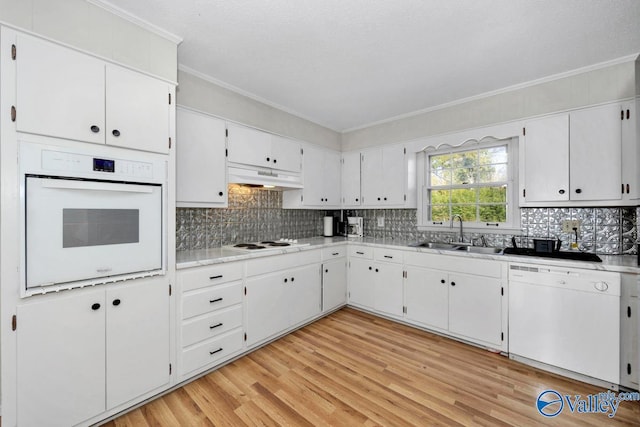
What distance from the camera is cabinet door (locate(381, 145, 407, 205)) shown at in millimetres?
3564

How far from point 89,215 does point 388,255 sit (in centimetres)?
283

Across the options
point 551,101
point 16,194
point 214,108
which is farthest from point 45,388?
point 551,101

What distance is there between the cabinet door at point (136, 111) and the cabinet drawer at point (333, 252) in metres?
2.10

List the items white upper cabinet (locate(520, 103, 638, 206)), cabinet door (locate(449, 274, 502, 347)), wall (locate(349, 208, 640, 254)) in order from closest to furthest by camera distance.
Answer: white upper cabinet (locate(520, 103, 638, 206)) < wall (locate(349, 208, 640, 254)) < cabinet door (locate(449, 274, 502, 347))

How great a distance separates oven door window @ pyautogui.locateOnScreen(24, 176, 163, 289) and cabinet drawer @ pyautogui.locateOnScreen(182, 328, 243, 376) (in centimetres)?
76

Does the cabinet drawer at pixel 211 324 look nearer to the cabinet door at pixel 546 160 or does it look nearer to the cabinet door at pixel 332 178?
the cabinet door at pixel 332 178

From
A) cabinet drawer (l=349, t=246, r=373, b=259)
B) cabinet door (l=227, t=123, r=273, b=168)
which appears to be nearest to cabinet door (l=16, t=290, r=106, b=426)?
cabinet door (l=227, t=123, r=273, b=168)

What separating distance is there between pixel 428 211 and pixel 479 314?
1444 mm

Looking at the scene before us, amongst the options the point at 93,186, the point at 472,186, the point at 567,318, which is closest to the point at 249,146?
the point at 93,186

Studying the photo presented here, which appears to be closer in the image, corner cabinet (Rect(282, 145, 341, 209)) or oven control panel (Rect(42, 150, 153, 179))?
oven control panel (Rect(42, 150, 153, 179))

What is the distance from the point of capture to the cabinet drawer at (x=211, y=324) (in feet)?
6.84

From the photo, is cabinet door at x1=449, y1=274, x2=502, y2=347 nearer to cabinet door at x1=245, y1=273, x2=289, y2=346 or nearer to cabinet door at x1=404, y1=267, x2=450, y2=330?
cabinet door at x1=404, y1=267, x2=450, y2=330

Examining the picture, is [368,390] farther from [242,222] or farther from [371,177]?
[371,177]

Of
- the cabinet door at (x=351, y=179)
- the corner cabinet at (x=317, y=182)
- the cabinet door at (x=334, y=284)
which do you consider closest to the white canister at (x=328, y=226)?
the corner cabinet at (x=317, y=182)
